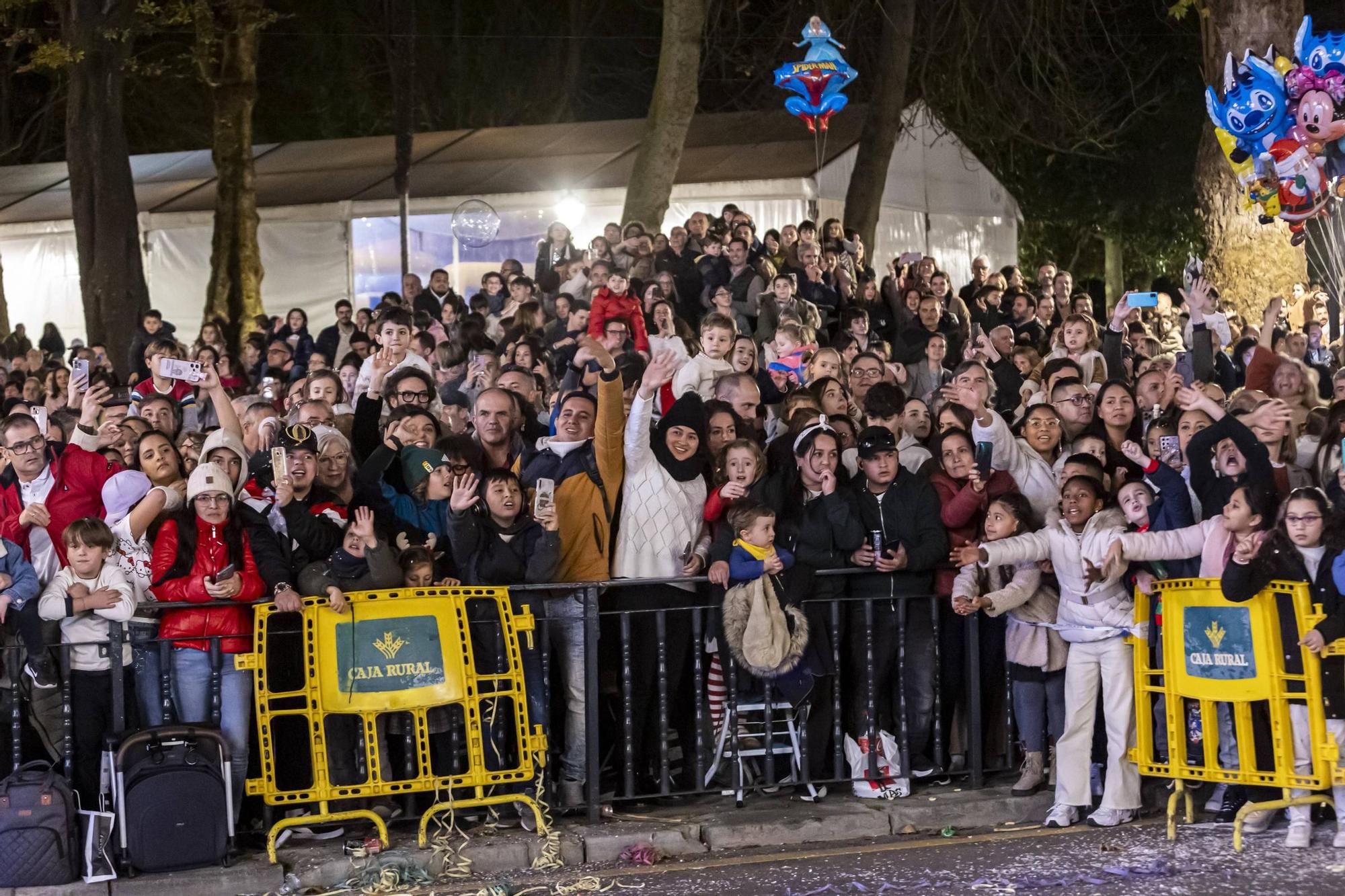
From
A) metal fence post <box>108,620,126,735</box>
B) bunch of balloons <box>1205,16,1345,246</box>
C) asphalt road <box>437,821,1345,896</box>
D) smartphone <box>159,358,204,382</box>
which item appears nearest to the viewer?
asphalt road <box>437,821,1345,896</box>

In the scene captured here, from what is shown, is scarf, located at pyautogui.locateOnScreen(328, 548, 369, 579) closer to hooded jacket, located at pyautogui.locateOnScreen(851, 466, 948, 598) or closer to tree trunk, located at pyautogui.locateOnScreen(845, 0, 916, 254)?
hooded jacket, located at pyautogui.locateOnScreen(851, 466, 948, 598)

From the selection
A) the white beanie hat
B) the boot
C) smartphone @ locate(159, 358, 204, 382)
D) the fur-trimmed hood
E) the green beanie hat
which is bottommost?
the boot

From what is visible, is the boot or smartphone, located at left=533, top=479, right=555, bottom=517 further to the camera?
the boot

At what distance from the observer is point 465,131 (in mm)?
28297

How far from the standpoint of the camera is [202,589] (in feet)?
24.7

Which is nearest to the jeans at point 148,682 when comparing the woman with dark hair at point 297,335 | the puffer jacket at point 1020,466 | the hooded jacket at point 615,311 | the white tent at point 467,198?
the puffer jacket at point 1020,466

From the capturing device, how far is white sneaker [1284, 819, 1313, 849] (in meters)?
7.17

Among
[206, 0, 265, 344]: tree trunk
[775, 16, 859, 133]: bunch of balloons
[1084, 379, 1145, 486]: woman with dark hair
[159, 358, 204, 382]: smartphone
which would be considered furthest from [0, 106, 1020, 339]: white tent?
[159, 358, 204, 382]: smartphone

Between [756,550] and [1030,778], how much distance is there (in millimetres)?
1791

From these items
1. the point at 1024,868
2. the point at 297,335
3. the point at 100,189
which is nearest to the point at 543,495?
the point at 1024,868

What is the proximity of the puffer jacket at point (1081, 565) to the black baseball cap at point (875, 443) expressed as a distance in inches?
29.2

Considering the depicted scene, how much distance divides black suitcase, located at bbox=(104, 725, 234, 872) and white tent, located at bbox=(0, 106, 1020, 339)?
15417mm

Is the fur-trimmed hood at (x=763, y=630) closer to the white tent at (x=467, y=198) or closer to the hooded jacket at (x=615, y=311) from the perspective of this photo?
the hooded jacket at (x=615, y=311)

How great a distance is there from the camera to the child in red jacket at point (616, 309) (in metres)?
13.4
